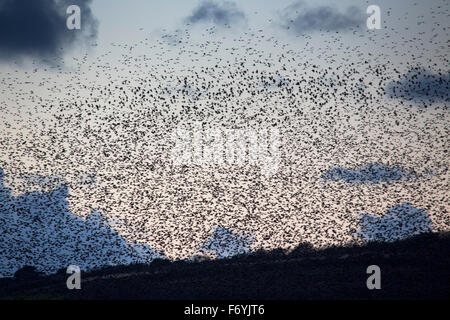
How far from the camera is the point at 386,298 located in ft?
106

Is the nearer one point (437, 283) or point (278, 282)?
point (437, 283)

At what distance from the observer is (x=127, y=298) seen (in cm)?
3662

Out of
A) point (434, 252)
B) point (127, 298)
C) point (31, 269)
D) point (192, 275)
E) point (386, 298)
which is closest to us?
point (386, 298)

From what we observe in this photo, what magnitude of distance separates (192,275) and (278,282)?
29.1 feet
